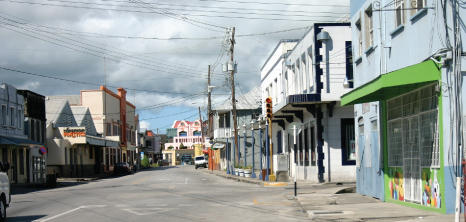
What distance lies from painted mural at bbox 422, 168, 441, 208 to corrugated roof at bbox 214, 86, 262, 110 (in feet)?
165

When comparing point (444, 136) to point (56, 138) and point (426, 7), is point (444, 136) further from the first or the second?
point (56, 138)

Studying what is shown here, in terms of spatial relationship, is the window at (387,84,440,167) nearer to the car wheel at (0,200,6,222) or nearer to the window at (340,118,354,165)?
the car wheel at (0,200,6,222)

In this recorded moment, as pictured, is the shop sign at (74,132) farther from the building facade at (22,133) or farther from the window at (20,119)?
the window at (20,119)

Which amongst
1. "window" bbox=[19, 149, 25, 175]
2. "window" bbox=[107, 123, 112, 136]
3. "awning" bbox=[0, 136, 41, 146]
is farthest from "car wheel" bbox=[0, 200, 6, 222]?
"window" bbox=[107, 123, 112, 136]

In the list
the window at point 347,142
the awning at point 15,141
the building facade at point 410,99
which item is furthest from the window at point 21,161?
the building facade at point 410,99

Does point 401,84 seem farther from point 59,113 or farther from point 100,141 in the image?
point 100,141

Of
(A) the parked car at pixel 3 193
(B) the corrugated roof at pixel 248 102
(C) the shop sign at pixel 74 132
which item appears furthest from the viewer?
(B) the corrugated roof at pixel 248 102

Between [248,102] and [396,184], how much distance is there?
49.2 meters

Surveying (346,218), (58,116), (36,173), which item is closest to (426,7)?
(346,218)

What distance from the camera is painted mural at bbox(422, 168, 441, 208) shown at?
13305 millimetres

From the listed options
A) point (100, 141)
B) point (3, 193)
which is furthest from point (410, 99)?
point (100, 141)

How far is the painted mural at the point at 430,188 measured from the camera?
43.7 ft

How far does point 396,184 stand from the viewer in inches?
648

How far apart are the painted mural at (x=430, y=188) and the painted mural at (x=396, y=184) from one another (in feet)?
5.39
